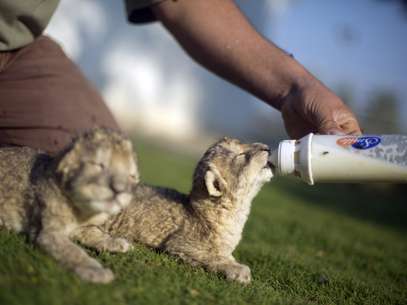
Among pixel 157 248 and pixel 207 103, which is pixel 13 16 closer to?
pixel 157 248

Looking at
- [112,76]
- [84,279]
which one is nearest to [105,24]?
[112,76]

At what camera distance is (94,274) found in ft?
11.6

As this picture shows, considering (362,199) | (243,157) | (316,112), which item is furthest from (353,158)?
(362,199)

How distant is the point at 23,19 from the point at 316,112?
2811 mm

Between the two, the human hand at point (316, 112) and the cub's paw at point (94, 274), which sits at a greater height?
the human hand at point (316, 112)

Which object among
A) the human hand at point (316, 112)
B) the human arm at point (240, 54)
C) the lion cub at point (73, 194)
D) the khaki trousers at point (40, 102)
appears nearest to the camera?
the lion cub at point (73, 194)

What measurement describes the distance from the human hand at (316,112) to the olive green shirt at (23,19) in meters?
1.75

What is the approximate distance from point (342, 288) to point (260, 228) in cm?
404

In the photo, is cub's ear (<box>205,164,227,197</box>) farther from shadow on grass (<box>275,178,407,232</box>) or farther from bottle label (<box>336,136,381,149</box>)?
shadow on grass (<box>275,178,407,232</box>)

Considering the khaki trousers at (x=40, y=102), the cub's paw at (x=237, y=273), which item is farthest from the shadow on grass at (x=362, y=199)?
the cub's paw at (x=237, y=273)

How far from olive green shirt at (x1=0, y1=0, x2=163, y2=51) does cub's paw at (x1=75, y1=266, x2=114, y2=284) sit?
2.86 meters

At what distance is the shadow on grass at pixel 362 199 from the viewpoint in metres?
14.4

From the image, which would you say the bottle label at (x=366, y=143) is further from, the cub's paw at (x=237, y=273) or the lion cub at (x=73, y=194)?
the lion cub at (x=73, y=194)

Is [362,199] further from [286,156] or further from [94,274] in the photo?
[94,274]
